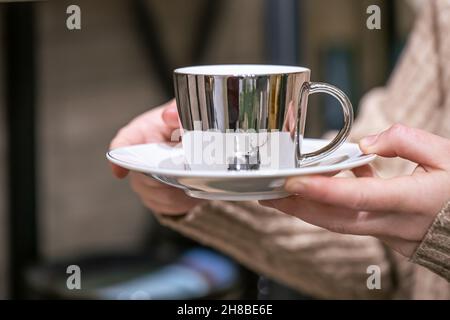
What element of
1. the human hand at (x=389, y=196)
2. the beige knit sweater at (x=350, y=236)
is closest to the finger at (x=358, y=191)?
the human hand at (x=389, y=196)

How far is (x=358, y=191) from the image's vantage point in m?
0.41

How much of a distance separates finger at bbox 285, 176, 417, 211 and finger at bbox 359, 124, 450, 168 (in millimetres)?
23

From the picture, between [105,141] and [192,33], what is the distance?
35cm

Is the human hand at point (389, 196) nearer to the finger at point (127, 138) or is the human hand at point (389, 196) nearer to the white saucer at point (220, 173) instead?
the white saucer at point (220, 173)

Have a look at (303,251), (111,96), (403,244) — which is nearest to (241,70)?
(403,244)

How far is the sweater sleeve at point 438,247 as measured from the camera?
16.8 inches

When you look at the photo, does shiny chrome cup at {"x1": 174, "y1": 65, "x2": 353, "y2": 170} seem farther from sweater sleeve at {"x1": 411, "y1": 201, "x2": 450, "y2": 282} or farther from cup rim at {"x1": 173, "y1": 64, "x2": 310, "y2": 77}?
sweater sleeve at {"x1": 411, "y1": 201, "x2": 450, "y2": 282}

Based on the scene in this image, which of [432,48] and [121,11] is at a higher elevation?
[121,11]

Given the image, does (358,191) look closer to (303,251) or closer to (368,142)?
(368,142)

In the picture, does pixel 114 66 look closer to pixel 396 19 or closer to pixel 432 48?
pixel 396 19

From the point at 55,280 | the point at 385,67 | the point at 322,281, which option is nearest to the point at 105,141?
the point at 55,280

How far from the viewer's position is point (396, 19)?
1.62m
